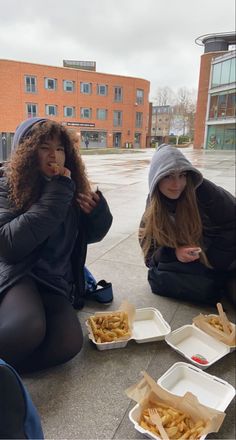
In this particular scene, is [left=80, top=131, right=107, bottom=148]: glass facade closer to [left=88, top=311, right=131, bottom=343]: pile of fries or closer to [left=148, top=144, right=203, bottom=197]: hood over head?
[left=148, top=144, right=203, bottom=197]: hood over head

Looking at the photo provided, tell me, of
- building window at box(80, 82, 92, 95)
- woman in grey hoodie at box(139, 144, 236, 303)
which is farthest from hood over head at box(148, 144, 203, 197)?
building window at box(80, 82, 92, 95)

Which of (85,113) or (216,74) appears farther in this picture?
(216,74)

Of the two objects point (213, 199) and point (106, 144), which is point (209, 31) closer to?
point (106, 144)

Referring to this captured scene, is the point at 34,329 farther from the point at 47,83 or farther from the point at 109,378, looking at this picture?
the point at 47,83

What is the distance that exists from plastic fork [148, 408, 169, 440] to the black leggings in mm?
353

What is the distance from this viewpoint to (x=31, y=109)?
1.45 meters

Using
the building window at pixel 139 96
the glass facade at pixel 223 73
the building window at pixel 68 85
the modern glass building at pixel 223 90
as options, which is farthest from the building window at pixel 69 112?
the glass facade at pixel 223 73

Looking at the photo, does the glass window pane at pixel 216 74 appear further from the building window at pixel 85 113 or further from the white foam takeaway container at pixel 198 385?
the white foam takeaway container at pixel 198 385

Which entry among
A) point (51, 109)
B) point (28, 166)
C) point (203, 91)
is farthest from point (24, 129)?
point (203, 91)

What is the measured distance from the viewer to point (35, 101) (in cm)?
148

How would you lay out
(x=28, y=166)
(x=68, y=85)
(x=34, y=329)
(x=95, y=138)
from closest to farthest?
(x=34, y=329) → (x=28, y=166) → (x=68, y=85) → (x=95, y=138)

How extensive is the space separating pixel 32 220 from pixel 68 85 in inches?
38.1

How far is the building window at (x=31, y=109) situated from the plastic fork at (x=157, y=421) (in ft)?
4.29

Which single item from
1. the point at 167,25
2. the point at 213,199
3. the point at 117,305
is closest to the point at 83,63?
the point at 167,25
